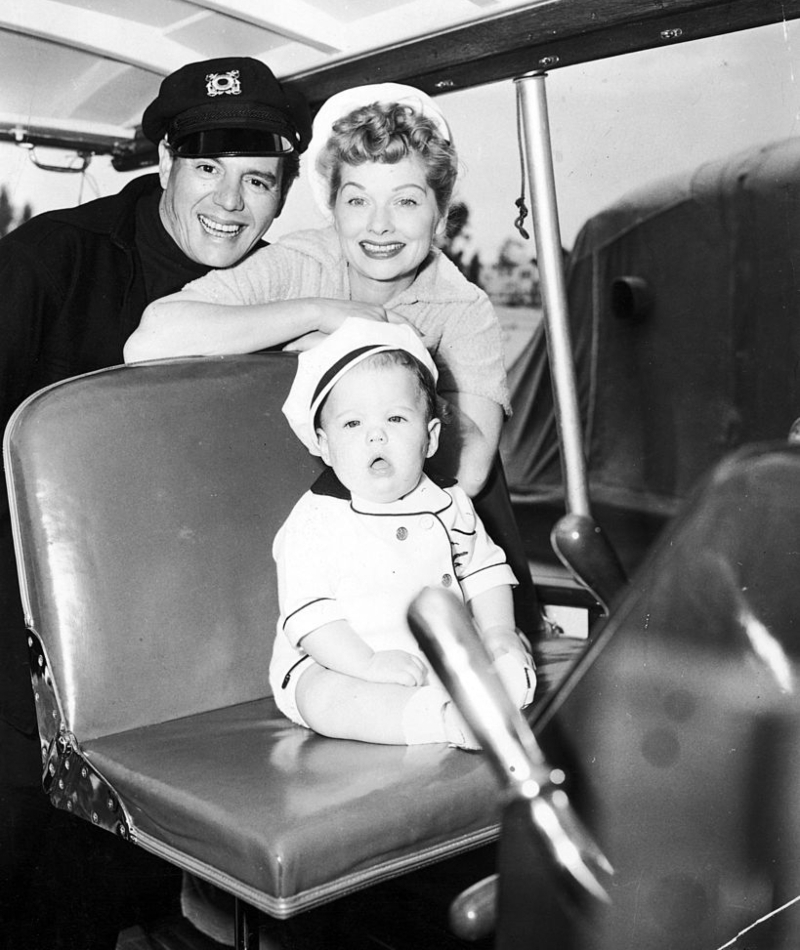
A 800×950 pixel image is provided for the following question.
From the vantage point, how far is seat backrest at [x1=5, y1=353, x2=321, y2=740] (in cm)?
139

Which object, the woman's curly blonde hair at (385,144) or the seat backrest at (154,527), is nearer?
the seat backrest at (154,527)

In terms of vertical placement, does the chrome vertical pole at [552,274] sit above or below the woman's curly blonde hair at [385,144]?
below

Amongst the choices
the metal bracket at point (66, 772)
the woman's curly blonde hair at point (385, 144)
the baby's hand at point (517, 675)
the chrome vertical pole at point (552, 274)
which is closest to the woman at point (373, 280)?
the woman's curly blonde hair at point (385, 144)

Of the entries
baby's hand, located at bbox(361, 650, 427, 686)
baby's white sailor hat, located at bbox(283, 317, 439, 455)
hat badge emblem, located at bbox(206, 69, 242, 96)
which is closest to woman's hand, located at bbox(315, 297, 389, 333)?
baby's white sailor hat, located at bbox(283, 317, 439, 455)

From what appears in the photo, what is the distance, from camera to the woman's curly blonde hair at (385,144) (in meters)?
1.68

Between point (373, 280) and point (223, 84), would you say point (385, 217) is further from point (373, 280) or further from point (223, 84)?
point (223, 84)

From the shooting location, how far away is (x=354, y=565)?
4.59ft

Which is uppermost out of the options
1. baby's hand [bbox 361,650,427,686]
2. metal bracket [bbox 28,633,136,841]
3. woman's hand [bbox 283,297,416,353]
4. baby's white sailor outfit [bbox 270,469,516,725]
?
woman's hand [bbox 283,297,416,353]

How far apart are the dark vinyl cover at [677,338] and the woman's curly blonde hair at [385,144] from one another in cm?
51

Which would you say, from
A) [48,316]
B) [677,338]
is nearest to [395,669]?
[48,316]

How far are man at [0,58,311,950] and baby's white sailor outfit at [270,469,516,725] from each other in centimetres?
48

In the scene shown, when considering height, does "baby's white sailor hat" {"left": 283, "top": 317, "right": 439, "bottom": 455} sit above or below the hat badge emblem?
below

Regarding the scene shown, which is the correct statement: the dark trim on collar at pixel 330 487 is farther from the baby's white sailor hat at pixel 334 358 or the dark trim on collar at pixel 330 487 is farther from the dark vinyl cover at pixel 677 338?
the dark vinyl cover at pixel 677 338

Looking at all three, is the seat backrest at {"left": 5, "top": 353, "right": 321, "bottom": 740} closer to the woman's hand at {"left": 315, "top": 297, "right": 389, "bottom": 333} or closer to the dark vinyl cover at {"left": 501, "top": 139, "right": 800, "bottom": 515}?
the woman's hand at {"left": 315, "top": 297, "right": 389, "bottom": 333}
